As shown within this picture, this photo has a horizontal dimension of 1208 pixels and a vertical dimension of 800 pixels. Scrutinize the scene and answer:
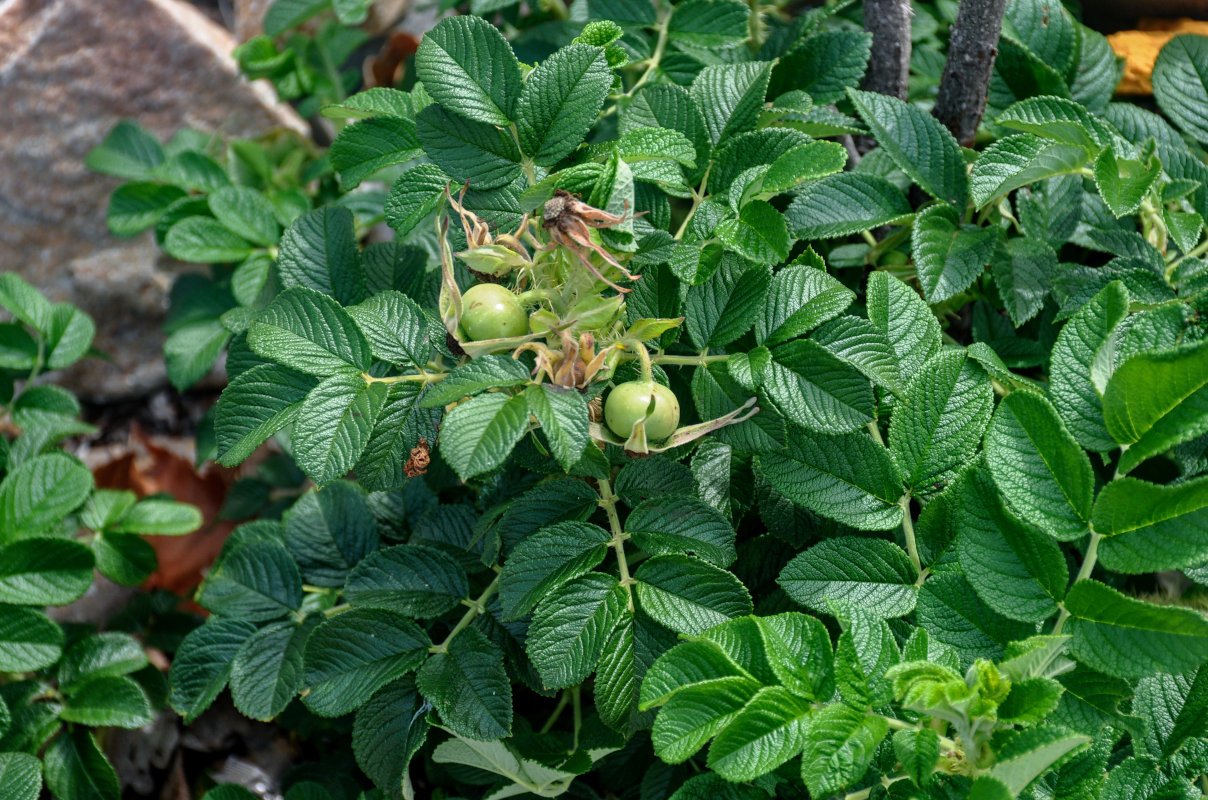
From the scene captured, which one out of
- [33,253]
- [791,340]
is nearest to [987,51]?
[791,340]

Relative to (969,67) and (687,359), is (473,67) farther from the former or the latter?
(969,67)

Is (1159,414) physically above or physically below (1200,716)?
above

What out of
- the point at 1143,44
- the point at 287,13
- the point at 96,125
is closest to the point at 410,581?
the point at 287,13

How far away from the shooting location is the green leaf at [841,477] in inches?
37.8

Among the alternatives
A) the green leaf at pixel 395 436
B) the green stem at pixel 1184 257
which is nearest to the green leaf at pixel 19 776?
the green leaf at pixel 395 436

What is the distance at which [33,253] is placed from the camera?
8.42ft

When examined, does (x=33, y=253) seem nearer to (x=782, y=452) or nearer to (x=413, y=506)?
(x=413, y=506)

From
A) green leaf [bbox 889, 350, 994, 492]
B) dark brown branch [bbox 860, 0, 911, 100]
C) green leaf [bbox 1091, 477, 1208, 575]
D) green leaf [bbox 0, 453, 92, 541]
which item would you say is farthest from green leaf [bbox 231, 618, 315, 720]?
dark brown branch [bbox 860, 0, 911, 100]

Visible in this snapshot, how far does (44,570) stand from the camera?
133cm

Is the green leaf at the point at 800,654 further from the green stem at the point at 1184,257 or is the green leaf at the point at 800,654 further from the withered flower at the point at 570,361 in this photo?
the green stem at the point at 1184,257

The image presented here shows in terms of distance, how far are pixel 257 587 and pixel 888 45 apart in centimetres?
120

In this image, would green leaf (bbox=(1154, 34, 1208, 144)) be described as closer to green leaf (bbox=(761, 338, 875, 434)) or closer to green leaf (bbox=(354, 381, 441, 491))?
green leaf (bbox=(761, 338, 875, 434))

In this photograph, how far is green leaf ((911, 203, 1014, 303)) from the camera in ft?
3.62

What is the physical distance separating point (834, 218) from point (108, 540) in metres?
1.31
